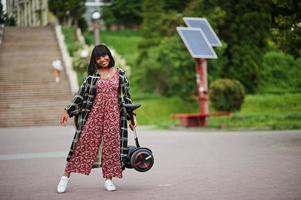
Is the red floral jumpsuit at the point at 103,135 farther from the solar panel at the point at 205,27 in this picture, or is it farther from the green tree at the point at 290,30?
the solar panel at the point at 205,27

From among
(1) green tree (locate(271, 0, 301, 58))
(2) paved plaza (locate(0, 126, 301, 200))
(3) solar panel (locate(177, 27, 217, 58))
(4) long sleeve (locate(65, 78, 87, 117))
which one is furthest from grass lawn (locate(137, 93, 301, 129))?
(4) long sleeve (locate(65, 78, 87, 117))

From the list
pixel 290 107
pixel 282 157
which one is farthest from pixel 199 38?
pixel 282 157

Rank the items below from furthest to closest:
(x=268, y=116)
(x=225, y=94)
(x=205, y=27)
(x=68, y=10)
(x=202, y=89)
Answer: (x=68, y=10) → (x=225, y=94) → (x=205, y=27) → (x=268, y=116) → (x=202, y=89)

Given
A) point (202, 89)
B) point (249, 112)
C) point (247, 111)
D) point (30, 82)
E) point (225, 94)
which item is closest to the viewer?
point (202, 89)

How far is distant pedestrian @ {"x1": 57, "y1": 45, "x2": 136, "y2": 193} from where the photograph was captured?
8.14 m

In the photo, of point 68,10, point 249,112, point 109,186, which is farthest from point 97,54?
point 68,10

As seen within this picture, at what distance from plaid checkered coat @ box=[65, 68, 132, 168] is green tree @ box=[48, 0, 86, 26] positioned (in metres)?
42.1

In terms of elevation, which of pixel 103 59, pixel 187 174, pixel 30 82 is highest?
pixel 103 59

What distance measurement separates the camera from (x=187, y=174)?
31.8 ft

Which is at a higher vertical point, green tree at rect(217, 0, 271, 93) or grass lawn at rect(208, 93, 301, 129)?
green tree at rect(217, 0, 271, 93)

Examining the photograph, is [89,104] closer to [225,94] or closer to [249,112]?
[225,94]

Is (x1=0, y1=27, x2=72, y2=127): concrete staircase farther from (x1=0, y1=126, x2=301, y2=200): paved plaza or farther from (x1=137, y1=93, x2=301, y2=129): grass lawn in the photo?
(x1=0, y1=126, x2=301, y2=200): paved plaza

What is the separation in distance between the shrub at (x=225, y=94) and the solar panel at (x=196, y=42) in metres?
3.46

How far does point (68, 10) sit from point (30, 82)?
16579mm
